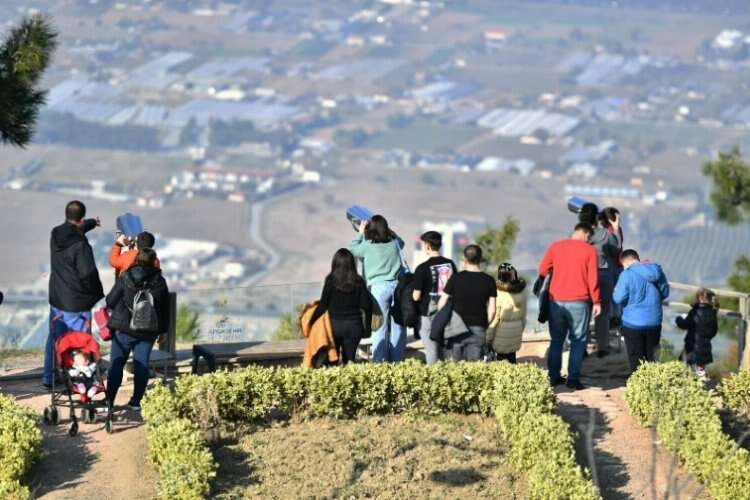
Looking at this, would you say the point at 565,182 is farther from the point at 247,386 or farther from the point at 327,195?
the point at 247,386

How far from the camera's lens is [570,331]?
38.7ft

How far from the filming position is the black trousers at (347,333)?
1091 centimetres

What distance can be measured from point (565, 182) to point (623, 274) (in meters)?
177

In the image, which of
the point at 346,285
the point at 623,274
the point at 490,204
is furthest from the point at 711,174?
the point at 490,204

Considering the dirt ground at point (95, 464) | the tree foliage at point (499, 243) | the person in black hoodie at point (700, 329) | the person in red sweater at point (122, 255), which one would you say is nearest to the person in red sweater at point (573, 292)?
the person in black hoodie at point (700, 329)

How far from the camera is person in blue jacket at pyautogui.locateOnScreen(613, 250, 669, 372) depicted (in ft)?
38.4

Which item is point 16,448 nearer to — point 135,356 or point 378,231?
point 135,356

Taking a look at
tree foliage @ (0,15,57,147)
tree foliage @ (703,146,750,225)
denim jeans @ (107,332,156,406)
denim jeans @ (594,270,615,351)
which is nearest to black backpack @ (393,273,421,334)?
denim jeans @ (594,270,615,351)

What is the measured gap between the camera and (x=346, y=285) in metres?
10.8

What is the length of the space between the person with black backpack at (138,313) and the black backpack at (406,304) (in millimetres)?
1924

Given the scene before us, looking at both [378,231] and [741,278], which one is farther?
[741,278]

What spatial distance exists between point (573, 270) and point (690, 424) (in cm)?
195

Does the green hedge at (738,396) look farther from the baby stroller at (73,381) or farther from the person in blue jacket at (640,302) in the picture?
the baby stroller at (73,381)

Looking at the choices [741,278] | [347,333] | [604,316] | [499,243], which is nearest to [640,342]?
[604,316]
